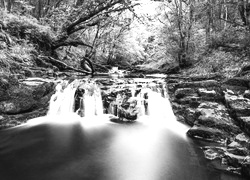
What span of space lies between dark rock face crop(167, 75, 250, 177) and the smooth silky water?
1.21ft

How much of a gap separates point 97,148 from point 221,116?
4.31 metres

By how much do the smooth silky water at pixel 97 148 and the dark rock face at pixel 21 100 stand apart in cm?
36

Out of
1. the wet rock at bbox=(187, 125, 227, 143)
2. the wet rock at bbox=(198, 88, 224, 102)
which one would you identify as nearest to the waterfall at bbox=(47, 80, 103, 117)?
the wet rock at bbox=(187, 125, 227, 143)

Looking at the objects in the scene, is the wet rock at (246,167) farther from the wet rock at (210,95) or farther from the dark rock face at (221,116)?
the wet rock at (210,95)

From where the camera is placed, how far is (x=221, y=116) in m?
5.97

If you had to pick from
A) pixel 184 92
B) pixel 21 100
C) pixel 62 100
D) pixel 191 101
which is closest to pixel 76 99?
pixel 62 100

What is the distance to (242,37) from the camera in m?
10.9

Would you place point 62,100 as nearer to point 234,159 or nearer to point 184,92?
point 184,92

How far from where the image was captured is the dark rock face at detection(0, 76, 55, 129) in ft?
21.8

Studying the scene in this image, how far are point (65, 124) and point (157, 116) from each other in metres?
4.08

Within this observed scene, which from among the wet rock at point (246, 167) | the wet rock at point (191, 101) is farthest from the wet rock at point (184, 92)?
the wet rock at point (246, 167)

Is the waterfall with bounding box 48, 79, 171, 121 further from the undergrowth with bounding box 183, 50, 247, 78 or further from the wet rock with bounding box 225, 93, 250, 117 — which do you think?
the undergrowth with bounding box 183, 50, 247, 78

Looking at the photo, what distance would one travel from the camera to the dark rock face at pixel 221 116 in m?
4.17

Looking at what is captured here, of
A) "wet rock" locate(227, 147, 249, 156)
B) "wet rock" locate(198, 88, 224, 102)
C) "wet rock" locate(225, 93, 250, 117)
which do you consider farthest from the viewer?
"wet rock" locate(198, 88, 224, 102)
